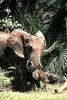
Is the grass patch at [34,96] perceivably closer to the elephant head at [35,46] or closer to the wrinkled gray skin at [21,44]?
the elephant head at [35,46]

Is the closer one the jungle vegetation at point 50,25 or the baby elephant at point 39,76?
the baby elephant at point 39,76

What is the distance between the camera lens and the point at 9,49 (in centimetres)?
1080

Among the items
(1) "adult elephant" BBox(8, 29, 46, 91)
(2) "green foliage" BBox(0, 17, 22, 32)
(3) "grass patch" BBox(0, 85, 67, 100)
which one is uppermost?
(1) "adult elephant" BBox(8, 29, 46, 91)

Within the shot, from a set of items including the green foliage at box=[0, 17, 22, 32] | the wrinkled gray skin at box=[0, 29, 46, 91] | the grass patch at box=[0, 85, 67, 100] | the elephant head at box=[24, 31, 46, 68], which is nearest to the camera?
the grass patch at box=[0, 85, 67, 100]

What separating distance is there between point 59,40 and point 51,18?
81 cm

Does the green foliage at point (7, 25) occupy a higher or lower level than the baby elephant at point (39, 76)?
higher

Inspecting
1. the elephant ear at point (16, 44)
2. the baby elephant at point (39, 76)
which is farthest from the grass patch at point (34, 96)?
the elephant ear at point (16, 44)

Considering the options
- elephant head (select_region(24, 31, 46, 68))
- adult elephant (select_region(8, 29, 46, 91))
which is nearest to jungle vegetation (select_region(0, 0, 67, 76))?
adult elephant (select_region(8, 29, 46, 91))

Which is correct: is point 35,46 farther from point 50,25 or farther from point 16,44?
point 50,25

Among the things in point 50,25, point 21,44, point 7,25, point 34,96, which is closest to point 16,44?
point 21,44

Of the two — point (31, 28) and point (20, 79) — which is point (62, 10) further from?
point (20, 79)

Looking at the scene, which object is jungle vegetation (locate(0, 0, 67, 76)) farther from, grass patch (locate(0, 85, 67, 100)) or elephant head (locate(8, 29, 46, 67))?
grass patch (locate(0, 85, 67, 100))

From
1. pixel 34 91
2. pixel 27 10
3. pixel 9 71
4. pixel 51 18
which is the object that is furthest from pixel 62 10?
pixel 34 91

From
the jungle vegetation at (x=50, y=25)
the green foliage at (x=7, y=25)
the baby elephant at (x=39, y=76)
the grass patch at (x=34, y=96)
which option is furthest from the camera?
the green foliage at (x=7, y=25)
